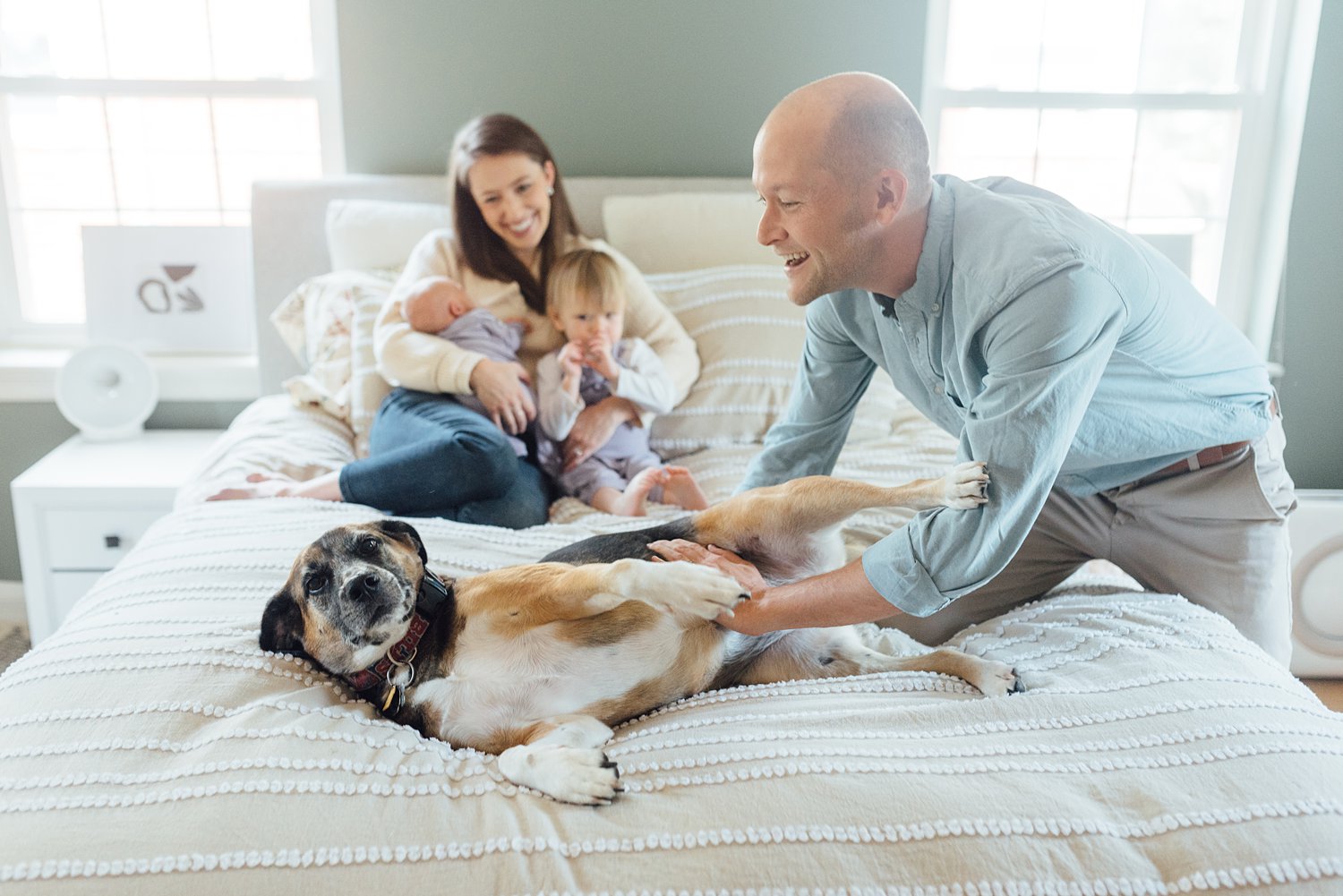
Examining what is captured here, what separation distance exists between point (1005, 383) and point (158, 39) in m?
3.15

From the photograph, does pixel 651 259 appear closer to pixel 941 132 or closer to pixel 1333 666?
pixel 941 132

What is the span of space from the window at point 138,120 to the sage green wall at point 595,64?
0.23 metres

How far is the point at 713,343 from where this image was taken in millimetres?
2613

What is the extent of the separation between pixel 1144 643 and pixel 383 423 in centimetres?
167

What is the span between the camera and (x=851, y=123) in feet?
4.28

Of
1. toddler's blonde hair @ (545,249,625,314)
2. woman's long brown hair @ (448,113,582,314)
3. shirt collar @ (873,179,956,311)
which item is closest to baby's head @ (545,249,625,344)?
toddler's blonde hair @ (545,249,625,314)

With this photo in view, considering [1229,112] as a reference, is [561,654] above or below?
below

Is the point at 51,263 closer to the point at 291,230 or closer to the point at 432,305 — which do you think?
the point at 291,230

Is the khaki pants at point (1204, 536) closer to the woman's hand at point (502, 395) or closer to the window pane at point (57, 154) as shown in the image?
the woman's hand at point (502, 395)

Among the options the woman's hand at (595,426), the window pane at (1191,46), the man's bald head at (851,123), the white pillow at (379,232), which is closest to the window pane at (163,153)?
the white pillow at (379,232)

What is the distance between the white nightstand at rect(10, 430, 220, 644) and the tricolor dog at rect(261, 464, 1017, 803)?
4.94 feet

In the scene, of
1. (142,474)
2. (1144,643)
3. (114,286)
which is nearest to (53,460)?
(142,474)

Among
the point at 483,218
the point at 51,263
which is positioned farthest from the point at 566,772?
the point at 51,263

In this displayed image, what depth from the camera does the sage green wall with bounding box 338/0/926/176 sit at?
303 centimetres
